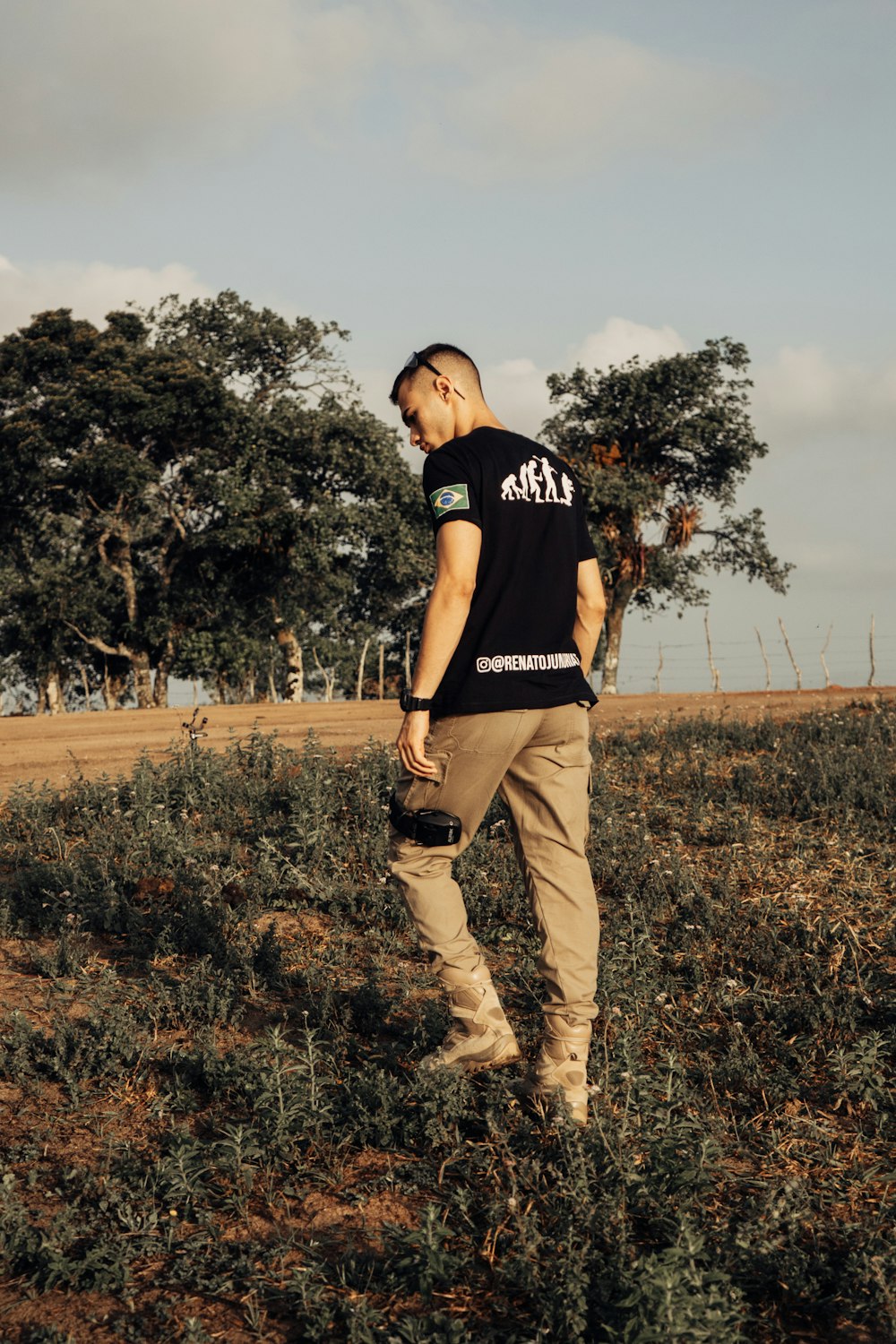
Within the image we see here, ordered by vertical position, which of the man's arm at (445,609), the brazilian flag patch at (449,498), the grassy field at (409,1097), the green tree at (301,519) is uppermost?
the green tree at (301,519)

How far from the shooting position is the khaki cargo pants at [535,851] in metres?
3.62

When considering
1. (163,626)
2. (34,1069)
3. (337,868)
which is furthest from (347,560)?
(34,1069)

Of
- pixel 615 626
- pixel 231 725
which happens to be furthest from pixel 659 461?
pixel 231 725

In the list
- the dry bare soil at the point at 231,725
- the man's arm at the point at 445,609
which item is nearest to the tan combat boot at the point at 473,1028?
the man's arm at the point at 445,609

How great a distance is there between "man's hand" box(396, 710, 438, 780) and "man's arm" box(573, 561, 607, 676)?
0.69 meters

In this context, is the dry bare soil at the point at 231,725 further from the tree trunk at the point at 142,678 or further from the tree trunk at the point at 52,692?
the tree trunk at the point at 52,692

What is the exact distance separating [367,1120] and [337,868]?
258 centimetres

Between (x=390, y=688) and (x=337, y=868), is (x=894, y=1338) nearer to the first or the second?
(x=337, y=868)

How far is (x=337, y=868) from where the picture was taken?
20.1 ft

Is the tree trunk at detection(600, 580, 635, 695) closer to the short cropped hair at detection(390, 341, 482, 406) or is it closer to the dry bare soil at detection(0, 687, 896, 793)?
the dry bare soil at detection(0, 687, 896, 793)

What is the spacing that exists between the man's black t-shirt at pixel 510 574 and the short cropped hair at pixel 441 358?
0.25 metres

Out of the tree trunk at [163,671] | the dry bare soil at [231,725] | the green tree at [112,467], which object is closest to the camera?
the dry bare soil at [231,725]

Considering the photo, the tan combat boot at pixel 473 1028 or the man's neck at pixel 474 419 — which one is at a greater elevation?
the man's neck at pixel 474 419

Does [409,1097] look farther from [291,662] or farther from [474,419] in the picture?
[291,662]
